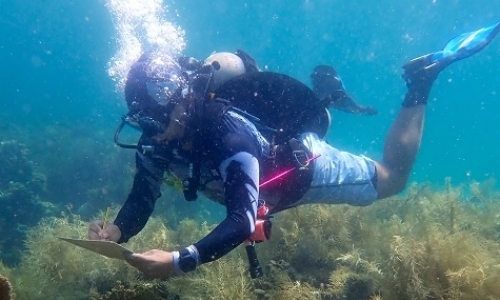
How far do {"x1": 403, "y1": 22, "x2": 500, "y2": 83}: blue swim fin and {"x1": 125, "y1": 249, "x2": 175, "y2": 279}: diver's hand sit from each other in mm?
4945

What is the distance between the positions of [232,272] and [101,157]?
43.7ft

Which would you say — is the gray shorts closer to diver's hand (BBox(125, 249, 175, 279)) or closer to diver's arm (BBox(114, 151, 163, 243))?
diver's arm (BBox(114, 151, 163, 243))

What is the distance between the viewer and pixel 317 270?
17.1 ft

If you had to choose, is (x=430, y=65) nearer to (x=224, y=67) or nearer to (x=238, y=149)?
(x=224, y=67)

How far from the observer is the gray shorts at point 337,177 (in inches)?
180

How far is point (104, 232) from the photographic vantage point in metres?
3.91

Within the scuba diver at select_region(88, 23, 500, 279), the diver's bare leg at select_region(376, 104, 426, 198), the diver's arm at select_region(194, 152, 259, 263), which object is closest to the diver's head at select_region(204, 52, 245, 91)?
the scuba diver at select_region(88, 23, 500, 279)

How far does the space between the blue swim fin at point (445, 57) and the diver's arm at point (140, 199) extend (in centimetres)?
426

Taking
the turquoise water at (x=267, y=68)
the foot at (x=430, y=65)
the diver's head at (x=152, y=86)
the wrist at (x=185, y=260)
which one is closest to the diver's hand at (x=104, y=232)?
the diver's head at (x=152, y=86)

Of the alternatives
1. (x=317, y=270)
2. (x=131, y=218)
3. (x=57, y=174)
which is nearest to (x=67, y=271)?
(x=131, y=218)

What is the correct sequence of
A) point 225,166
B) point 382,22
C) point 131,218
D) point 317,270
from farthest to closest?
point 382,22
point 317,270
point 131,218
point 225,166

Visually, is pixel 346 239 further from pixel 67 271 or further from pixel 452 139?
pixel 452 139

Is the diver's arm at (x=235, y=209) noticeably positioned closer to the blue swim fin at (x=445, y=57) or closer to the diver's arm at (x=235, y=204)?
the diver's arm at (x=235, y=204)

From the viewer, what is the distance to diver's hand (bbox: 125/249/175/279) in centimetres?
268
